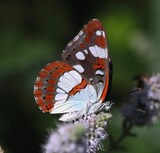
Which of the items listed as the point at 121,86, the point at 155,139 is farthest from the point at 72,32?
the point at 155,139

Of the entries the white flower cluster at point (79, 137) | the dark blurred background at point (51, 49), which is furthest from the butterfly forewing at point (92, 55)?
the dark blurred background at point (51, 49)

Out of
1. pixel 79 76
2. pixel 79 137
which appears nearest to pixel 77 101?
pixel 79 76

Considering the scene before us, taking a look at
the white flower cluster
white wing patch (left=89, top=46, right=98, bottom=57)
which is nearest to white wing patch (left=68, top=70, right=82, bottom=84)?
white wing patch (left=89, top=46, right=98, bottom=57)

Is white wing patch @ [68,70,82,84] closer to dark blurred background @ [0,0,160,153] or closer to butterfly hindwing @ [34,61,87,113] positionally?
butterfly hindwing @ [34,61,87,113]

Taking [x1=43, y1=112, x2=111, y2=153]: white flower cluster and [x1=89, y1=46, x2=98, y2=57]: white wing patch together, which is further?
[x1=89, y1=46, x2=98, y2=57]: white wing patch

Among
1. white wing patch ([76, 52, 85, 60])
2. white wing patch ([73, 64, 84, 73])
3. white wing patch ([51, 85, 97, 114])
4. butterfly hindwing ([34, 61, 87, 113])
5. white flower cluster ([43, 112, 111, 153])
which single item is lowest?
white flower cluster ([43, 112, 111, 153])

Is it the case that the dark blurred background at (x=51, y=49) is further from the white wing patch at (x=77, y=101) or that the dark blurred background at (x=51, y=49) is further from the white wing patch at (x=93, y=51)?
the white wing patch at (x=93, y=51)

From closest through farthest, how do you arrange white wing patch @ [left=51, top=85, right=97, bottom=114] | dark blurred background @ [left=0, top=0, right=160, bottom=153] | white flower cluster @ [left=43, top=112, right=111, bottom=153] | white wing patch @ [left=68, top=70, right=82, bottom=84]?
white flower cluster @ [left=43, top=112, right=111, bottom=153], white wing patch @ [left=51, top=85, right=97, bottom=114], white wing patch @ [left=68, top=70, right=82, bottom=84], dark blurred background @ [left=0, top=0, right=160, bottom=153]
